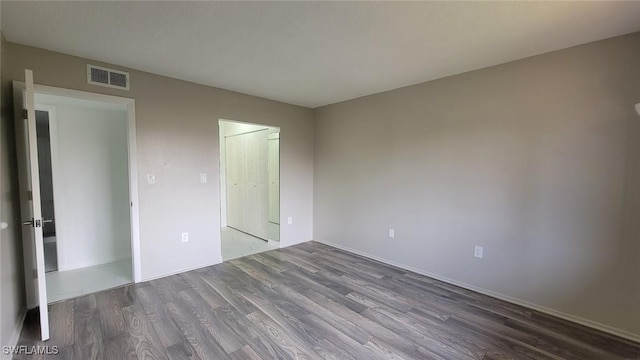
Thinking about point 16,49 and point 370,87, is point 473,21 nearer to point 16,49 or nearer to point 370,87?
point 370,87

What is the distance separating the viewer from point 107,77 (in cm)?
275

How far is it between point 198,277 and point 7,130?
2161 millimetres

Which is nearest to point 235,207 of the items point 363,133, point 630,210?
point 363,133

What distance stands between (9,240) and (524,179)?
4389 mm

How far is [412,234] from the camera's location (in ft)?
11.3

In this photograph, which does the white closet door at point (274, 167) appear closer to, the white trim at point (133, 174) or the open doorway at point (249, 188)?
the open doorway at point (249, 188)

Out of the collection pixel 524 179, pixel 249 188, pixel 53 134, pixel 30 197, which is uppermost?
pixel 53 134

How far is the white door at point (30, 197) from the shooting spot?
196 cm

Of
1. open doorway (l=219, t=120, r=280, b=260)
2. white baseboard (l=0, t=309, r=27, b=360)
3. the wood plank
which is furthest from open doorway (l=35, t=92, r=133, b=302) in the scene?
open doorway (l=219, t=120, r=280, b=260)

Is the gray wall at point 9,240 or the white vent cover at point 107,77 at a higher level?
the white vent cover at point 107,77

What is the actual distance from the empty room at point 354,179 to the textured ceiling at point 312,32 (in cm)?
2

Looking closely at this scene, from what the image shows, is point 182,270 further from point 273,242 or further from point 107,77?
point 107,77

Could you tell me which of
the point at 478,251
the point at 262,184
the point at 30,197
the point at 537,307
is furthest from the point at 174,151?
the point at 537,307

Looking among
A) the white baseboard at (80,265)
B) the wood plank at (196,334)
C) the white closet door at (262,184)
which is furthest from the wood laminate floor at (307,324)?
the white closet door at (262,184)
